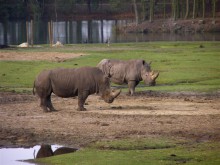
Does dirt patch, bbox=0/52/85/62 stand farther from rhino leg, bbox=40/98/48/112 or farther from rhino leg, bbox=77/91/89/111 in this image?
rhino leg, bbox=40/98/48/112

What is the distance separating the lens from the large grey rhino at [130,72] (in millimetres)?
31281

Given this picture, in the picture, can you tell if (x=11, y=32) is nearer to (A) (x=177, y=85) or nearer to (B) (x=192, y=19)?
(B) (x=192, y=19)

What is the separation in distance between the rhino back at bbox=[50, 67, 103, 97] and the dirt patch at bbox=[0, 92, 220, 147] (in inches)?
26.5

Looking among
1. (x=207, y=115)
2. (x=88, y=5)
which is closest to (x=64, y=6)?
(x=88, y=5)

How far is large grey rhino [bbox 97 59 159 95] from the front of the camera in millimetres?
31281

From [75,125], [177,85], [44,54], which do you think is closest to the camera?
[75,125]

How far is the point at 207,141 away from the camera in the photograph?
1934 centimetres

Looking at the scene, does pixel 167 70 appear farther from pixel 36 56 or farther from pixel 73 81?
pixel 73 81

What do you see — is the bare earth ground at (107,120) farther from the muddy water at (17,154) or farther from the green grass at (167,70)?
the green grass at (167,70)

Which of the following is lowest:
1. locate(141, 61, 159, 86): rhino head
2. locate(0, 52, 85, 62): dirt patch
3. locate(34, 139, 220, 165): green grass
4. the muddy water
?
the muddy water

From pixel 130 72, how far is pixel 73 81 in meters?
6.92

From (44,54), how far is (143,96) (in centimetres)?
1962

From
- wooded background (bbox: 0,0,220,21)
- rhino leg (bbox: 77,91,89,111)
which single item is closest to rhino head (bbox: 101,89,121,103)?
rhino leg (bbox: 77,91,89,111)

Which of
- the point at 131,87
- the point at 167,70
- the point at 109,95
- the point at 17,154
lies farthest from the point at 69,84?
the point at 167,70
